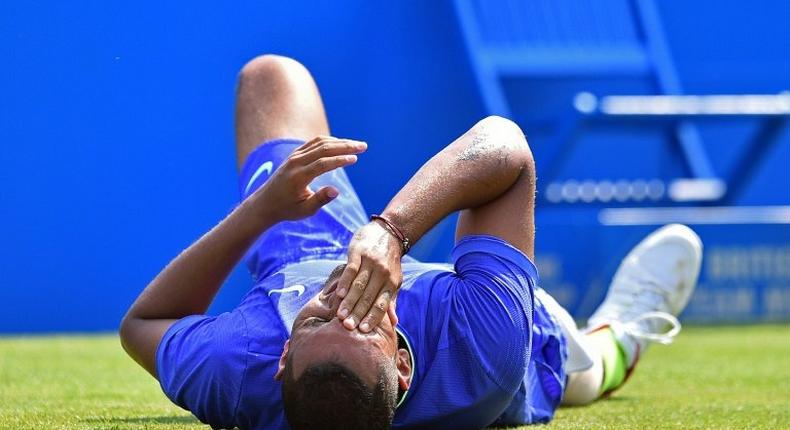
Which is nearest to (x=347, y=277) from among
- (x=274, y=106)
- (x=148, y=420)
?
(x=148, y=420)

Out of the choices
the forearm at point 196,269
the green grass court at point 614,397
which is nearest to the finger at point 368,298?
the forearm at point 196,269

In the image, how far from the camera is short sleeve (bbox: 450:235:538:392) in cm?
176

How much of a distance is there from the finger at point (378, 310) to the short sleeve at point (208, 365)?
28 centimetres

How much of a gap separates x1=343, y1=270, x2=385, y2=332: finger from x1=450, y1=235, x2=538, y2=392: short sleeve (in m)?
0.23

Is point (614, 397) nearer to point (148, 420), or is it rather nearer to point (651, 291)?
point (651, 291)

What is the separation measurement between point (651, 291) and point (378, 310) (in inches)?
53.2

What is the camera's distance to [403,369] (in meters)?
1.70

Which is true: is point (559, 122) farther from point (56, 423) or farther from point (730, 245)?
point (56, 423)

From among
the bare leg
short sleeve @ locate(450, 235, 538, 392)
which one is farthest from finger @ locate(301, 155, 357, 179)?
the bare leg

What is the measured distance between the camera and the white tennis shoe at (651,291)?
105 inches

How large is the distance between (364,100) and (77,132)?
120 cm

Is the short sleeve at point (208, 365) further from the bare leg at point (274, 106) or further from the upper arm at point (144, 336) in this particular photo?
the bare leg at point (274, 106)

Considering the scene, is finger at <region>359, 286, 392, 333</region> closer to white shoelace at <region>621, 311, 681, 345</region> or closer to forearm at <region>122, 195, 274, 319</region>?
forearm at <region>122, 195, 274, 319</region>

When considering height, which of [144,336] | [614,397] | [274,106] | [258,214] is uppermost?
[274,106]
